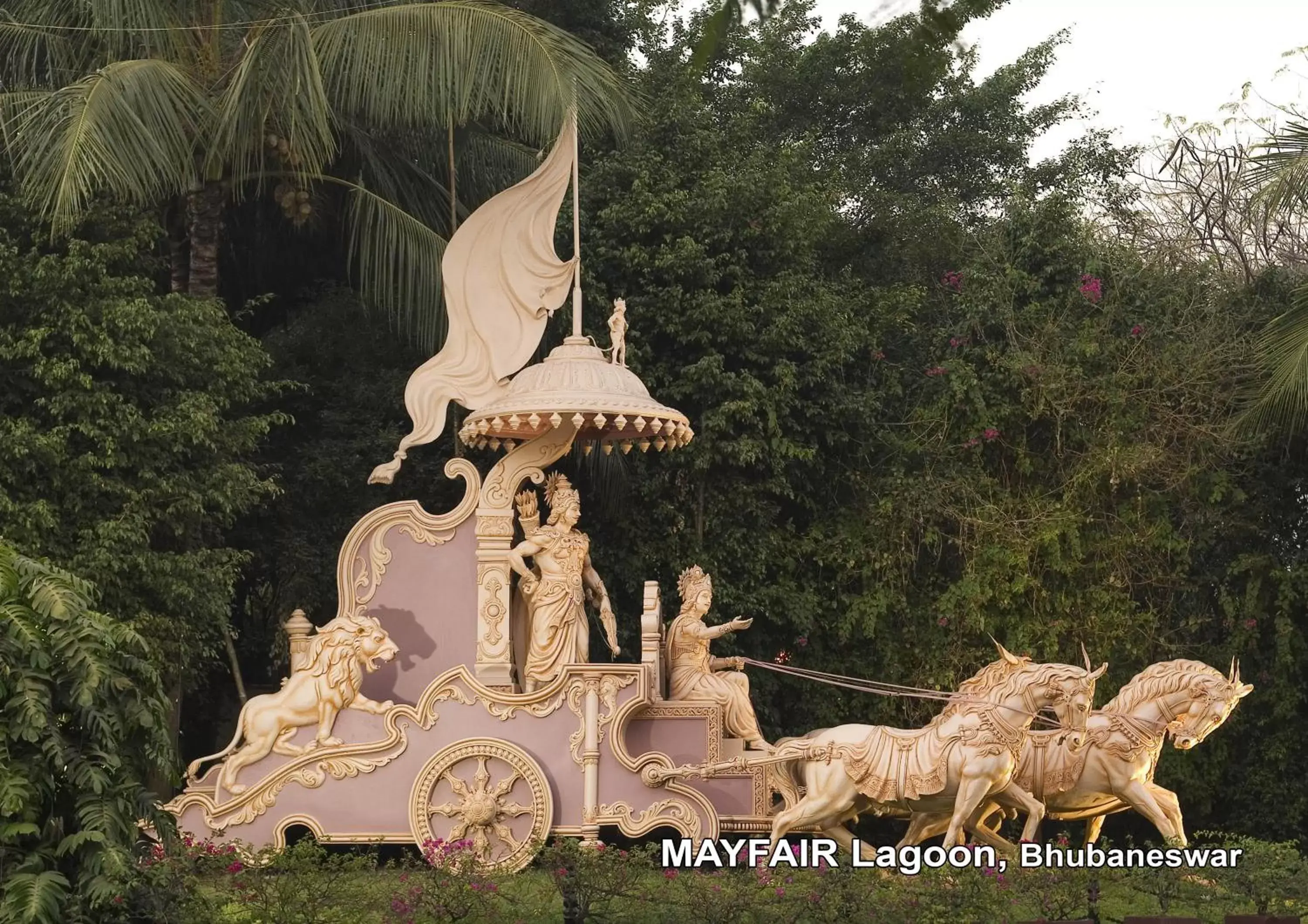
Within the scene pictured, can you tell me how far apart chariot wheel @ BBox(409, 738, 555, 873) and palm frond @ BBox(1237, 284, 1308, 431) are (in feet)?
18.4

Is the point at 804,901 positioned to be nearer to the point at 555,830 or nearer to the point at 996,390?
the point at 555,830

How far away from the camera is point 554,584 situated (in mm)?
10477

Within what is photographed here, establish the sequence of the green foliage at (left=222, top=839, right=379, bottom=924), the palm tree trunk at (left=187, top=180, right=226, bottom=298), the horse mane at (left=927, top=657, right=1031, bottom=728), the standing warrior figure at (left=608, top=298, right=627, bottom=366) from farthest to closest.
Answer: the palm tree trunk at (left=187, top=180, right=226, bottom=298) → the standing warrior figure at (left=608, top=298, right=627, bottom=366) → the horse mane at (left=927, top=657, right=1031, bottom=728) → the green foliage at (left=222, top=839, right=379, bottom=924)

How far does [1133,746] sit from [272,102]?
664 cm

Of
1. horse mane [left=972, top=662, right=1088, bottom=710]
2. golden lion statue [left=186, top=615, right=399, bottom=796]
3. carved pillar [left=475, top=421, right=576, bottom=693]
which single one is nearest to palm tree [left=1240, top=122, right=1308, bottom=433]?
horse mane [left=972, top=662, right=1088, bottom=710]

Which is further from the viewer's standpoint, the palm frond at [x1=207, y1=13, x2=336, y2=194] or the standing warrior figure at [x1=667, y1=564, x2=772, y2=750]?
the palm frond at [x1=207, y1=13, x2=336, y2=194]

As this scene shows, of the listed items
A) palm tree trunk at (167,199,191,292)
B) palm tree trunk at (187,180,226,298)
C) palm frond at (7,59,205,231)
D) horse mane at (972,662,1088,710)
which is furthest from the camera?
palm tree trunk at (167,199,191,292)

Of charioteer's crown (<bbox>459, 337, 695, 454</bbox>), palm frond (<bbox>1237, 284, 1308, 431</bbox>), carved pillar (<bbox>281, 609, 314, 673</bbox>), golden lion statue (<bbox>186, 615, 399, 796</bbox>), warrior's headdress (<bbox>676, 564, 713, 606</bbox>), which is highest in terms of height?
palm frond (<bbox>1237, 284, 1308, 431</bbox>)

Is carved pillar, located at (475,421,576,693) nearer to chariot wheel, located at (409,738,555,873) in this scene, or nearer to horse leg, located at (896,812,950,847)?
chariot wheel, located at (409,738,555,873)

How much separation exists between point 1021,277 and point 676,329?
274cm

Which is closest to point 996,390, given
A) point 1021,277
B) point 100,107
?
point 1021,277

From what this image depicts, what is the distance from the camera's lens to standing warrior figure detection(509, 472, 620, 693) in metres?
10.4

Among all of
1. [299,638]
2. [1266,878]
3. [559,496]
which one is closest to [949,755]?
[1266,878]

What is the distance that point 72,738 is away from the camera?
7.23 m
